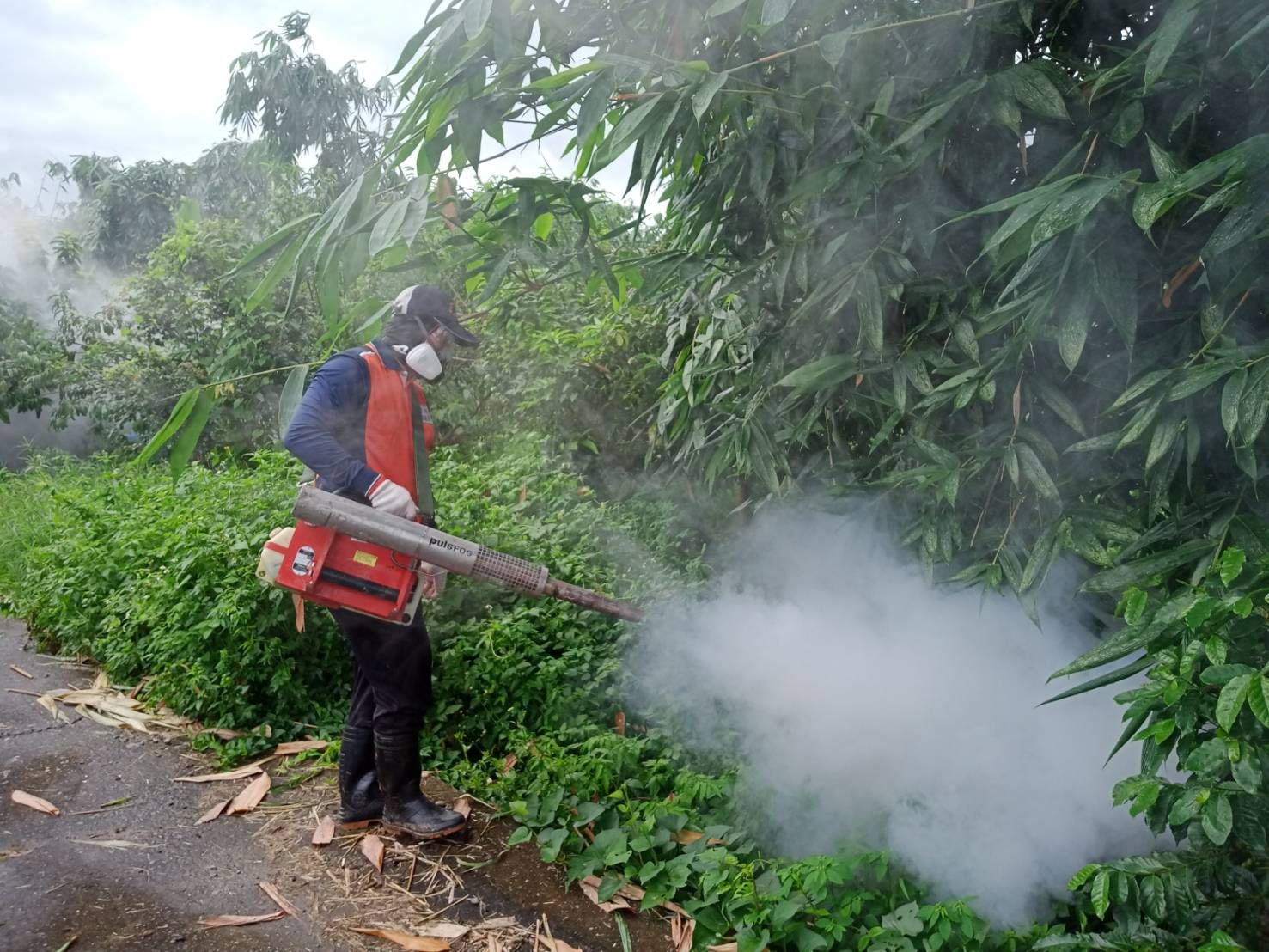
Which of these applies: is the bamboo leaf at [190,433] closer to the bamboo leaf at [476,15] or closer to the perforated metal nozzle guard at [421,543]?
the perforated metal nozzle guard at [421,543]

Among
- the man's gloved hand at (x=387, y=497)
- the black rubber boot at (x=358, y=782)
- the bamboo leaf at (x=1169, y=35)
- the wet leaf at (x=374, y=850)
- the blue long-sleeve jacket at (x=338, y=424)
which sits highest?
the bamboo leaf at (x=1169, y=35)

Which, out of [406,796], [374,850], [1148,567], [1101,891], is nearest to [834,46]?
[1148,567]

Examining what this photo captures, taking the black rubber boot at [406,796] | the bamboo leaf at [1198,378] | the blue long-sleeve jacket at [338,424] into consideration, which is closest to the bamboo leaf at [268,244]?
the blue long-sleeve jacket at [338,424]

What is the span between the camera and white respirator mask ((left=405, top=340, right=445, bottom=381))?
3143 millimetres

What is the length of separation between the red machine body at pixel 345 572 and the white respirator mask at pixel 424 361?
1.85ft

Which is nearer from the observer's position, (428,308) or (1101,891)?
(1101,891)

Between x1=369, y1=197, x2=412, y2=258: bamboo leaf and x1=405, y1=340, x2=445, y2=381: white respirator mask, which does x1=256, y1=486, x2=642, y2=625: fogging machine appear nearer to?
x1=405, y1=340, x2=445, y2=381: white respirator mask

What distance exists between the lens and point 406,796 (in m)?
3.26

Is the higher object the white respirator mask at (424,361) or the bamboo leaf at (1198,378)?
the bamboo leaf at (1198,378)

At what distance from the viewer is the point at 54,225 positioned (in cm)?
1263

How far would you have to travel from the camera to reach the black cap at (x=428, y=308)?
318cm

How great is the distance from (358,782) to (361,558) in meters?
0.85

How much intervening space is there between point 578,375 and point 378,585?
2.61 m

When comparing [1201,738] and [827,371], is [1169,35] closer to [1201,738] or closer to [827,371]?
[827,371]
